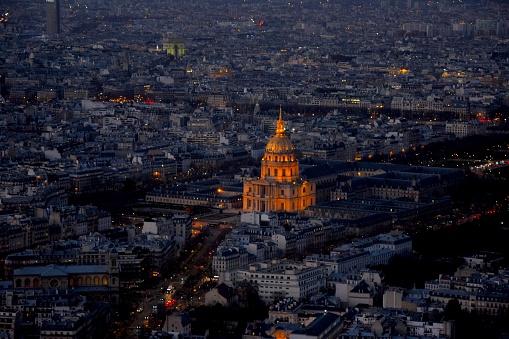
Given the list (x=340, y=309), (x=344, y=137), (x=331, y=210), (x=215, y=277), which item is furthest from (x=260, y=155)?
(x=340, y=309)

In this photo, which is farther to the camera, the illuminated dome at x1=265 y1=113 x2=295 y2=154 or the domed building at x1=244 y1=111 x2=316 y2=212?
the illuminated dome at x1=265 y1=113 x2=295 y2=154

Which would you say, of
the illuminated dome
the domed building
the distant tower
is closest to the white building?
the domed building

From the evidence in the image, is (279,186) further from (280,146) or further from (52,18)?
(52,18)

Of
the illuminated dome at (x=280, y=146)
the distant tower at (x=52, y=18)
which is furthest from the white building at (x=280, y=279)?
the distant tower at (x=52, y=18)

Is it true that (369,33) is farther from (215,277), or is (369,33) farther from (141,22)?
(215,277)

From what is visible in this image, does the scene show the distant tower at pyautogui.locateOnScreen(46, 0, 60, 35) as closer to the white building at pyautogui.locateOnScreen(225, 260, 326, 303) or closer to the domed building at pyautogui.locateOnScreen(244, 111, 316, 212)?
the domed building at pyautogui.locateOnScreen(244, 111, 316, 212)

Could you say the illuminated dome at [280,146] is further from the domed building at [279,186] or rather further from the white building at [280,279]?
the white building at [280,279]

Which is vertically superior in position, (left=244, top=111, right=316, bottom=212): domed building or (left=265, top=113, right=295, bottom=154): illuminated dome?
(left=265, top=113, right=295, bottom=154): illuminated dome
